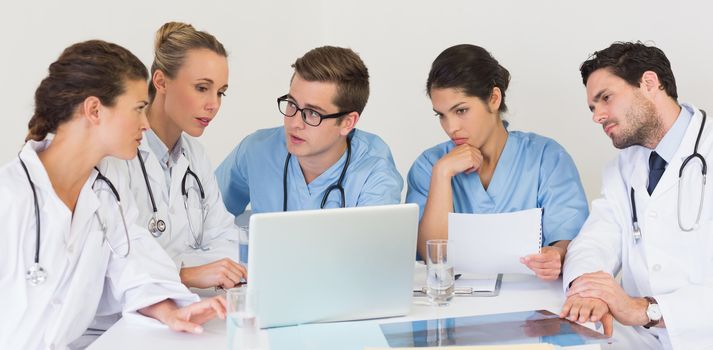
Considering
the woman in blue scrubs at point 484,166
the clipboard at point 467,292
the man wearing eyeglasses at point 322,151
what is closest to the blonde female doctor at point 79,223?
the clipboard at point 467,292

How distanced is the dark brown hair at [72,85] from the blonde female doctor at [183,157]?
39cm

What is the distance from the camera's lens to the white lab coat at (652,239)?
241cm

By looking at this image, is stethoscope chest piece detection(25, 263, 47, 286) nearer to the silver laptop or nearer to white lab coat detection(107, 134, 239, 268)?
white lab coat detection(107, 134, 239, 268)

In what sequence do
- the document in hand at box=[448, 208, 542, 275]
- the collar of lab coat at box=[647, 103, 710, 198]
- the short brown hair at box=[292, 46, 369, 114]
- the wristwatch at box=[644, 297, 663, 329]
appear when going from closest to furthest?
1. the wristwatch at box=[644, 297, 663, 329]
2. the document in hand at box=[448, 208, 542, 275]
3. the collar of lab coat at box=[647, 103, 710, 198]
4. the short brown hair at box=[292, 46, 369, 114]

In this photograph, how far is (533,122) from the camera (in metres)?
3.87

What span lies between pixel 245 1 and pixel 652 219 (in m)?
2.56

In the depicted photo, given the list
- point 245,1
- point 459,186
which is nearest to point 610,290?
point 459,186

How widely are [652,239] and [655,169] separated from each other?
23 centimetres

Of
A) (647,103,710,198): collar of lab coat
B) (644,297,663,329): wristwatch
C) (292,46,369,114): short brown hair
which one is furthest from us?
(292,46,369,114): short brown hair

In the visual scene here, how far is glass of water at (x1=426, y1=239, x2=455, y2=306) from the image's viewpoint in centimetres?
206

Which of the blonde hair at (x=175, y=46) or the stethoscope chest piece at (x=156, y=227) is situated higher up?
the blonde hair at (x=175, y=46)

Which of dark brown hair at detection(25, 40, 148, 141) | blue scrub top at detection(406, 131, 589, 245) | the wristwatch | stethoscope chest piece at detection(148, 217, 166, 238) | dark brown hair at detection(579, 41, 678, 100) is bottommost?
the wristwatch

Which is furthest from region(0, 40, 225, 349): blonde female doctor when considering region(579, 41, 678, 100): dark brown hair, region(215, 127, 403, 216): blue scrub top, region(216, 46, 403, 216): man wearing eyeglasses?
region(579, 41, 678, 100): dark brown hair

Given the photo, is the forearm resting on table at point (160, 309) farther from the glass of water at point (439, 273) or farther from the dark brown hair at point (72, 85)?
the glass of water at point (439, 273)
